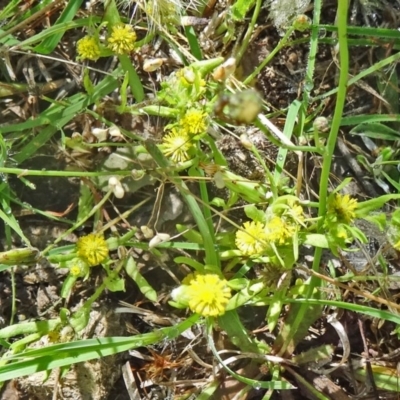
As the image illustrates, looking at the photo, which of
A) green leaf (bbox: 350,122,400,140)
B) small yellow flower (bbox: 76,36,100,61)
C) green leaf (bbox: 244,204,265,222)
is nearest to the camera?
green leaf (bbox: 244,204,265,222)

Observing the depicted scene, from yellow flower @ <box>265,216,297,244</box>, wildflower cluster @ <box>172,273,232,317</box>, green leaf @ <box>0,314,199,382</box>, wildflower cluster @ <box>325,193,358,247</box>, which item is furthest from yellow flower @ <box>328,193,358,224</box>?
green leaf @ <box>0,314,199,382</box>

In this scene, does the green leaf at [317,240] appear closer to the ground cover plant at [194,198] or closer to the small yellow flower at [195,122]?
the ground cover plant at [194,198]

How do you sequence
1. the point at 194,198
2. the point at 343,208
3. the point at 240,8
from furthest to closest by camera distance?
the point at 240,8 < the point at 194,198 < the point at 343,208

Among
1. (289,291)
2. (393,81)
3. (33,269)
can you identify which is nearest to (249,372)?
(289,291)

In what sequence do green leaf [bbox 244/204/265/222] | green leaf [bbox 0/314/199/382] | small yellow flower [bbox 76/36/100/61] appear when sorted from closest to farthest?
1. green leaf [bbox 0/314/199/382]
2. green leaf [bbox 244/204/265/222]
3. small yellow flower [bbox 76/36/100/61]

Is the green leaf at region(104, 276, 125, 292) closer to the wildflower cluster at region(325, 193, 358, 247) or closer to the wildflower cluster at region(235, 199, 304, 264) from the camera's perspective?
the wildflower cluster at region(235, 199, 304, 264)

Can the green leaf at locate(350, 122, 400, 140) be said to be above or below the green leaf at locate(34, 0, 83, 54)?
below

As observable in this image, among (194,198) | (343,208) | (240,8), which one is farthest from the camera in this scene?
(240,8)

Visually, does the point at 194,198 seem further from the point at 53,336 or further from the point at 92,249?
the point at 53,336

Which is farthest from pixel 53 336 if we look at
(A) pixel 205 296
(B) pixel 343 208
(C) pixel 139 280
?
(B) pixel 343 208
